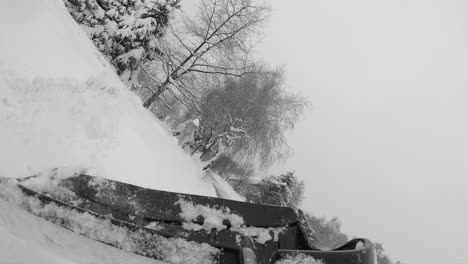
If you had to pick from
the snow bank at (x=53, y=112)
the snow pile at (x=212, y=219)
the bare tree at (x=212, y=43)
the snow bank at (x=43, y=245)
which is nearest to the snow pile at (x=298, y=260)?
the snow pile at (x=212, y=219)

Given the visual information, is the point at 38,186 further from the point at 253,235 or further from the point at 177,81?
the point at 177,81

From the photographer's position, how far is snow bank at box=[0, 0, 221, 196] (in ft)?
8.00

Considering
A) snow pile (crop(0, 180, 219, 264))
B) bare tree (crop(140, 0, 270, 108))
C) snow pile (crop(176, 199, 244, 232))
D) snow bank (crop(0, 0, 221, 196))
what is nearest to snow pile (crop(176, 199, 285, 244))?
snow pile (crop(176, 199, 244, 232))

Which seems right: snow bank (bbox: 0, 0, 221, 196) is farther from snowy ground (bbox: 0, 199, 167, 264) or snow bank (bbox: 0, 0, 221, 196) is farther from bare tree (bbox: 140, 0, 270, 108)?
bare tree (bbox: 140, 0, 270, 108)

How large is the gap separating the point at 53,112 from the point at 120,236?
1498mm

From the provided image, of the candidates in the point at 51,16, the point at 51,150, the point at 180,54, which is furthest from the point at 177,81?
the point at 51,150

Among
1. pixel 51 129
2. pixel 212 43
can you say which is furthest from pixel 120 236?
pixel 212 43

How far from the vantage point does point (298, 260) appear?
172 cm

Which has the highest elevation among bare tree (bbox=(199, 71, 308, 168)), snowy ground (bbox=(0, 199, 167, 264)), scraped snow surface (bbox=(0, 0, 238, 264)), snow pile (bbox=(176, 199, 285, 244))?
bare tree (bbox=(199, 71, 308, 168))

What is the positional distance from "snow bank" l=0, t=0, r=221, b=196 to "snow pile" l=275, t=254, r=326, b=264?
1.66m

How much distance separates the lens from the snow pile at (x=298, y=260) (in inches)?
67.8

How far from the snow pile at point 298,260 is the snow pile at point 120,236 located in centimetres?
36

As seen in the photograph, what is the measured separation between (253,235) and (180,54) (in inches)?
490

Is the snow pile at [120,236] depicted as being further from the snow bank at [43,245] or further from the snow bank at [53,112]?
the snow bank at [53,112]
